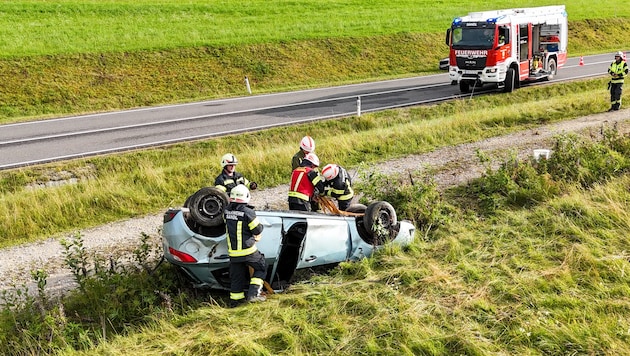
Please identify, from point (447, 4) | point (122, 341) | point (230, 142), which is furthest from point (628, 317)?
point (447, 4)

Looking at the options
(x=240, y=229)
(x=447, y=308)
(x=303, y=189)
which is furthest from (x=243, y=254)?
(x=447, y=308)

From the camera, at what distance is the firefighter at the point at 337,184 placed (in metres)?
8.36

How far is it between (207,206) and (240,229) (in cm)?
72

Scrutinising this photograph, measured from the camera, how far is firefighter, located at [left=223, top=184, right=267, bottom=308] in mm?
6852

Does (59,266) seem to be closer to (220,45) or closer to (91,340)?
(91,340)

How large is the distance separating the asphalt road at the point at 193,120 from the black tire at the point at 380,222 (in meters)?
9.31

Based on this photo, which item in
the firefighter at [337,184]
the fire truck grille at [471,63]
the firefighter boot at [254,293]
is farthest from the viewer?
the fire truck grille at [471,63]

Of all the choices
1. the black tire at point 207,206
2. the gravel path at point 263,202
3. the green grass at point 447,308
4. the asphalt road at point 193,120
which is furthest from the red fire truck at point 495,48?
the black tire at point 207,206

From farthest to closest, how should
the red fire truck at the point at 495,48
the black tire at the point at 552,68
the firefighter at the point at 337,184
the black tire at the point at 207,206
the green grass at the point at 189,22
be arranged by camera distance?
the green grass at the point at 189,22 < the black tire at the point at 552,68 < the red fire truck at the point at 495,48 < the firefighter at the point at 337,184 < the black tire at the point at 207,206

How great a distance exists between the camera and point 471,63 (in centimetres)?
2092

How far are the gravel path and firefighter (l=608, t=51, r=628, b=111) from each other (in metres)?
0.37

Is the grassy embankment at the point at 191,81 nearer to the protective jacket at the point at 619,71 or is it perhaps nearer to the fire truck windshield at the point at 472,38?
the protective jacket at the point at 619,71

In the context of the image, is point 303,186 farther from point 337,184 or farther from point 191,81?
point 191,81

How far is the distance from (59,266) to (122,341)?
2.78 m
